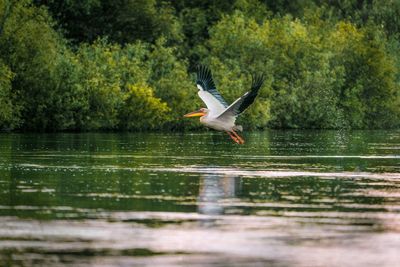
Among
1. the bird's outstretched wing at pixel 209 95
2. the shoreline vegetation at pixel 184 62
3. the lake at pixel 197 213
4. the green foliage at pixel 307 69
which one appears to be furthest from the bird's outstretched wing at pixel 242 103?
the green foliage at pixel 307 69

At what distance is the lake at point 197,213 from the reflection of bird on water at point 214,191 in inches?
0.8

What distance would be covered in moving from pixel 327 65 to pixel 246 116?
12.0 meters

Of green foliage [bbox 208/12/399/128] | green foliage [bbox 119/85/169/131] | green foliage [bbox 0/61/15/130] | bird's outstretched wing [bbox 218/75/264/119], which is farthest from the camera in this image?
green foliage [bbox 208/12/399/128]

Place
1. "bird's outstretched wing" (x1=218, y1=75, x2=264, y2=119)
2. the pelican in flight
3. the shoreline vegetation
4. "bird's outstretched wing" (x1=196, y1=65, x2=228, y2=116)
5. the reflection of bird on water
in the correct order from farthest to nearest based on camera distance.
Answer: the shoreline vegetation
"bird's outstretched wing" (x1=196, y1=65, x2=228, y2=116)
the pelican in flight
"bird's outstretched wing" (x1=218, y1=75, x2=264, y2=119)
the reflection of bird on water

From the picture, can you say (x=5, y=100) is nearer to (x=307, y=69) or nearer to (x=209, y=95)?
(x=209, y=95)

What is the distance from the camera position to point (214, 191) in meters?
20.4

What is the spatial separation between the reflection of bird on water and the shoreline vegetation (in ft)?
105

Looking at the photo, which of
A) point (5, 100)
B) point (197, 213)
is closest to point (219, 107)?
point (197, 213)

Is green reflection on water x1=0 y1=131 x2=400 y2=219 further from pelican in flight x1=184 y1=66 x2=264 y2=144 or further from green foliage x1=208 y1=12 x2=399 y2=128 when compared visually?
green foliage x1=208 y1=12 x2=399 y2=128

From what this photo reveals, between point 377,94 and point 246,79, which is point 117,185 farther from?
point 377,94

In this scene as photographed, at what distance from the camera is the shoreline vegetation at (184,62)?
192 feet

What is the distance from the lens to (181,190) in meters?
20.6

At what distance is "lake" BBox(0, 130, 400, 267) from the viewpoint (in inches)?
502

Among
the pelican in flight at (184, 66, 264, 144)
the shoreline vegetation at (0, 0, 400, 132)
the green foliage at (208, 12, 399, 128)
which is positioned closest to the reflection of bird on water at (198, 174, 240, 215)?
the pelican in flight at (184, 66, 264, 144)
